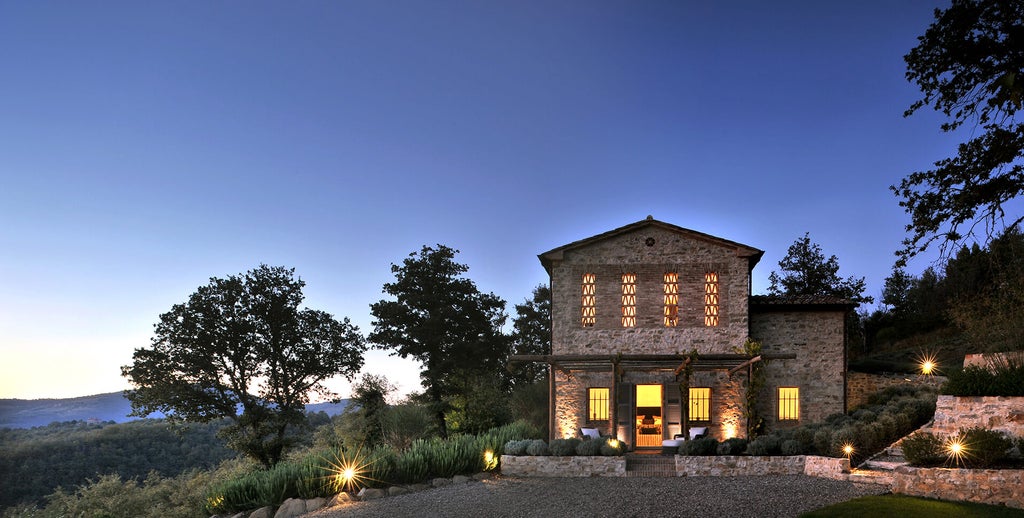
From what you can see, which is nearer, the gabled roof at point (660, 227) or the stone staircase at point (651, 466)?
the stone staircase at point (651, 466)

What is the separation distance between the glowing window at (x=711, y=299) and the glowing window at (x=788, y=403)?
2767 millimetres

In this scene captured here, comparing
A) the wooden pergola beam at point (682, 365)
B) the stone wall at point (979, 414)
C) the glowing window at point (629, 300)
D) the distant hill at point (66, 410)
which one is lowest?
the distant hill at point (66, 410)

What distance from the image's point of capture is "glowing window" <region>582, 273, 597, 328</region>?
62.7 feet

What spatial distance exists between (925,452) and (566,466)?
7098 mm

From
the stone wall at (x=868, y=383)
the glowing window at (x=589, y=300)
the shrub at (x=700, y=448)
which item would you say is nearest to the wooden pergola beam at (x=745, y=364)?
the shrub at (x=700, y=448)

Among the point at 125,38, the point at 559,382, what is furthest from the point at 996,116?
the point at 125,38

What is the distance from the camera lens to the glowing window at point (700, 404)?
736 inches

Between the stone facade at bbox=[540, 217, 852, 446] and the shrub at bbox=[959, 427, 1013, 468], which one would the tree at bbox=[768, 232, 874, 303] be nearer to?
the stone facade at bbox=[540, 217, 852, 446]

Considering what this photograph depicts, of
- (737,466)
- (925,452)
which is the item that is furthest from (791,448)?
(925,452)

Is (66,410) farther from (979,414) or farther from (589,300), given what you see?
(979,414)

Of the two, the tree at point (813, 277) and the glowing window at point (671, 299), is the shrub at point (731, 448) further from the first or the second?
the tree at point (813, 277)

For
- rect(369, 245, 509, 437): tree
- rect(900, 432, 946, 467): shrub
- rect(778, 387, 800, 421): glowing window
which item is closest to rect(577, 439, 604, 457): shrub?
rect(900, 432, 946, 467): shrub

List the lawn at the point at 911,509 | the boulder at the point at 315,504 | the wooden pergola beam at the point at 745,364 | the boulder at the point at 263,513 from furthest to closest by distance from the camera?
the wooden pergola beam at the point at 745,364, the boulder at the point at 263,513, the boulder at the point at 315,504, the lawn at the point at 911,509

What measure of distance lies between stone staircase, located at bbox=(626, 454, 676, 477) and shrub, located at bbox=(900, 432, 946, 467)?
4.91 metres
